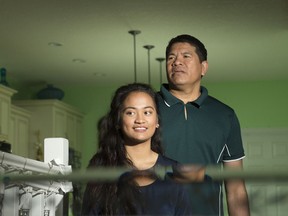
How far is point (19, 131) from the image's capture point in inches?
284

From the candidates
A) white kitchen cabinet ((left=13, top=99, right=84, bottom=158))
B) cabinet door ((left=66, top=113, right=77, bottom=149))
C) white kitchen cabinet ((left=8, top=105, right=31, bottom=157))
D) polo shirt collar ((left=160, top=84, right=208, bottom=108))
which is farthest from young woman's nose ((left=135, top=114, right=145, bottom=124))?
cabinet door ((left=66, top=113, right=77, bottom=149))

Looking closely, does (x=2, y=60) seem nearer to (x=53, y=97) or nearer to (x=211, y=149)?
(x=53, y=97)

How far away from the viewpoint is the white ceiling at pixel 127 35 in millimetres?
5102

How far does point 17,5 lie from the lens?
16.5ft

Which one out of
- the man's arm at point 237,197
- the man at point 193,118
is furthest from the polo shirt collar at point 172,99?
the man's arm at point 237,197

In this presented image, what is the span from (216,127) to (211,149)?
68 mm

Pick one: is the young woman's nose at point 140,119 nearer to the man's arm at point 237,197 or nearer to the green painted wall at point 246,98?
the man's arm at point 237,197

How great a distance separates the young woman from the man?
62 mm

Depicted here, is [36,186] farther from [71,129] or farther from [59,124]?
[71,129]

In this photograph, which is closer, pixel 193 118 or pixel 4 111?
pixel 193 118

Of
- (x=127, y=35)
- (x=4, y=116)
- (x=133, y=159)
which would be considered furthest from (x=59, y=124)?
(x=133, y=159)

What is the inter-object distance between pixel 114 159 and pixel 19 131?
5.90 meters

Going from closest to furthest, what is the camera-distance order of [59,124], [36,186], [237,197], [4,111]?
1. [237,197]
2. [36,186]
3. [4,111]
4. [59,124]

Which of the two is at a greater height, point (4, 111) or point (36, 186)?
point (4, 111)
